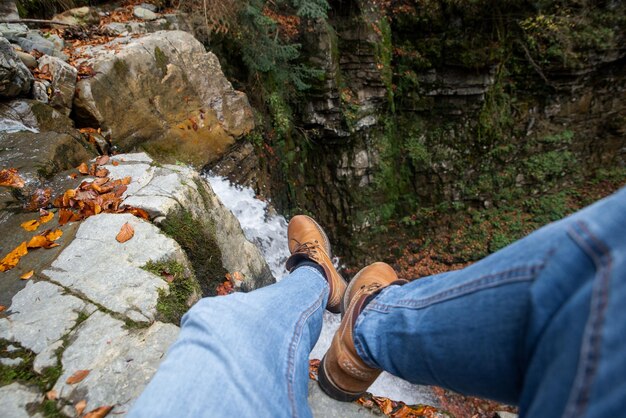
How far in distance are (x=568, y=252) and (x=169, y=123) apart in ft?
14.5

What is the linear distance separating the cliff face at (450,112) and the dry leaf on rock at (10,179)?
3968 mm

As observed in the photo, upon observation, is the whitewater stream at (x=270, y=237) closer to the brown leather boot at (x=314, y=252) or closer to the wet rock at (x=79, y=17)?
the brown leather boot at (x=314, y=252)

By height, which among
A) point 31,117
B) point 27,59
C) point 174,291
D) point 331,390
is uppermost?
point 27,59

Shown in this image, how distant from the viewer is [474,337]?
2.70 feet

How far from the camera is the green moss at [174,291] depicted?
5.72 feet

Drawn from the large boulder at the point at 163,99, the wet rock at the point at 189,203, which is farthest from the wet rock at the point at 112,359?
the large boulder at the point at 163,99

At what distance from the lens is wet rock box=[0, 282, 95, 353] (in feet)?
4.97

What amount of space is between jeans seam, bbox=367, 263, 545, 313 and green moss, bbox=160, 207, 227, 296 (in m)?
1.59

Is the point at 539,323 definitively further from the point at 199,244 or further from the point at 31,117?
the point at 31,117

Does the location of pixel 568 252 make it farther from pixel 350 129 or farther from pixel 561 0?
pixel 561 0

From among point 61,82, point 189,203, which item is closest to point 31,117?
point 61,82

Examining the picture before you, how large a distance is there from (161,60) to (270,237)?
8.83ft

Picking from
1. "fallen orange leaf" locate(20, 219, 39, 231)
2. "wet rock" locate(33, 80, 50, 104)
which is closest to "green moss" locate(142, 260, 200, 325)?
"fallen orange leaf" locate(20, 219, 39, 231)

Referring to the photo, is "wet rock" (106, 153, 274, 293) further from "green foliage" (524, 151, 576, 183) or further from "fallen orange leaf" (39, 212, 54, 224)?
"green foliage" (524, 151, 576, 183)
